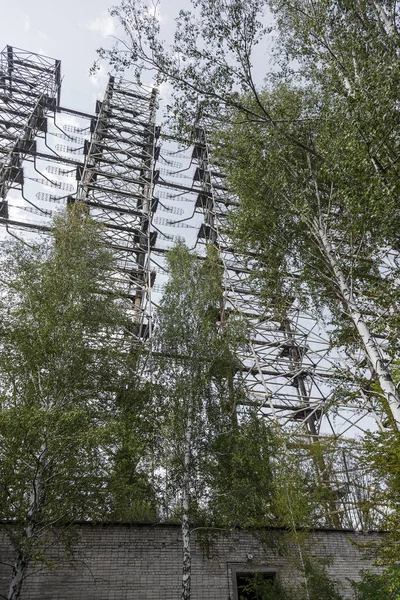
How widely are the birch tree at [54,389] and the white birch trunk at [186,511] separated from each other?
1387 millimetres

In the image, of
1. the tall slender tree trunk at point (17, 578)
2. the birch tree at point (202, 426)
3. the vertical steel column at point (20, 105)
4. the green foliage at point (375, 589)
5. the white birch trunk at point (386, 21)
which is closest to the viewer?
the tall slender tree trunk at point (17, 578)

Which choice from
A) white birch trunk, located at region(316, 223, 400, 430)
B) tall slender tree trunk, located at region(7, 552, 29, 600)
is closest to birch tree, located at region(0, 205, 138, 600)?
tall slender tree trunk, located at region(7, 552, 29, 600)

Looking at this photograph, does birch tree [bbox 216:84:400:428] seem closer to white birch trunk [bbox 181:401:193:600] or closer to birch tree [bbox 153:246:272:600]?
birch tree [bbox 153:246:272:600]

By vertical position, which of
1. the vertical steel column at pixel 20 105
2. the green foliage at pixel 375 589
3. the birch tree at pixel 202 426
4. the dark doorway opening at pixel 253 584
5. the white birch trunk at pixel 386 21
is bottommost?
the green foliage at pixel 375 589

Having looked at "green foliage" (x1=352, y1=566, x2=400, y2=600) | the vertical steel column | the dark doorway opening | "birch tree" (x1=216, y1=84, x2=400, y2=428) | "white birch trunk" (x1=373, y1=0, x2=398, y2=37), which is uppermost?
the vertical steel column

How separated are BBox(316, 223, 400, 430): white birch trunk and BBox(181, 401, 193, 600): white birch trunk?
3501 mm

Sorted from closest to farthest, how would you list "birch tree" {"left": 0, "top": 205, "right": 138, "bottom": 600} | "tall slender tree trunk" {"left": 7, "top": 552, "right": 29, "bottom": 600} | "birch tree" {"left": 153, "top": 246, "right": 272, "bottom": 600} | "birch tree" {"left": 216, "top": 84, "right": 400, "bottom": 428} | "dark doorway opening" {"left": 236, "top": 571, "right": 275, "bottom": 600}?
1. "tall slender tree trunk" {"left": 7, "top": 552, "right": 29, "bottom": 600}
2. "birch tree" {"left": 0, "top": 205, "right": 138, "bottom": 600}
3. "birch tree" {"left": 216, "top": 84, "right": 400, "bottom": 428}
4. "birch tree" {"left": 153, "top": 246, "right": 272, "bottom": 600}
5. "dark doorway opening" {"left": 236, "top": 571, "right": 275, "bottom": 600}

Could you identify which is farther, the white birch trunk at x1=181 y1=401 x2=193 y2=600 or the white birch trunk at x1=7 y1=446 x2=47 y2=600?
the white birch trunk at x1=181 y1=401 x2=193 y2=600

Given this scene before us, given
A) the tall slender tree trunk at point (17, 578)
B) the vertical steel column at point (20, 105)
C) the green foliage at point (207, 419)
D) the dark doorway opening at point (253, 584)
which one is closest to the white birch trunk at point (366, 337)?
the green foliage at point (207, 419)

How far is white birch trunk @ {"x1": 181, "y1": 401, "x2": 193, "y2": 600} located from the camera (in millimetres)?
6325

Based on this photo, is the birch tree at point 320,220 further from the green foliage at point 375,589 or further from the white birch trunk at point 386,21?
the green foliage at point 375,589

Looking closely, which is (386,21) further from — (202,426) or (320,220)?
(202,426)

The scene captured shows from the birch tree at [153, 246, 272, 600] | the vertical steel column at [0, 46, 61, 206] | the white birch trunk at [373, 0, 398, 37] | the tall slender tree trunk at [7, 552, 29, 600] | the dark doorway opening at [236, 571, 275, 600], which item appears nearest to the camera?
the tall slender tree trunk at [7, 552, 29, 600]

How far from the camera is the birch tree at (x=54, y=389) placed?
5.95 meters
